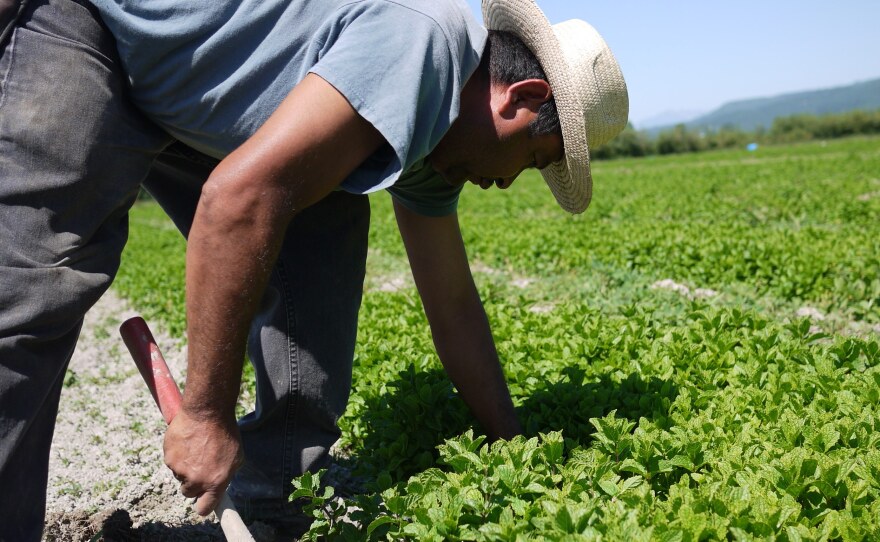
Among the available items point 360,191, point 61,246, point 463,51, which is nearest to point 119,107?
point 61,246

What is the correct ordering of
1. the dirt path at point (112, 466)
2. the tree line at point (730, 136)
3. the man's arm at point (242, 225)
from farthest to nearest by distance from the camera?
the tree line at point (730, 136)
the dirt path at point (112, 466)
the man's arm at point (242, 225)

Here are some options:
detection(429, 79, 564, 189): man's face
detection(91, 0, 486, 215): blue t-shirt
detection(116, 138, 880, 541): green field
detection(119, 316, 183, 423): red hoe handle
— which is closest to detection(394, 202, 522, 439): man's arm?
detection(116, 138, 880, 541): green field

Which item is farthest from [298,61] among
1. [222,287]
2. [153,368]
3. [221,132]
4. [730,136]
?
[730,136]

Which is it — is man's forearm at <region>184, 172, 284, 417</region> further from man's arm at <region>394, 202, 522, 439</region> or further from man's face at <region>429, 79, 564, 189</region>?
man's arm at <region>394, 202, 522, 439</region>

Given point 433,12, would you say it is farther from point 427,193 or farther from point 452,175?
point 427,193

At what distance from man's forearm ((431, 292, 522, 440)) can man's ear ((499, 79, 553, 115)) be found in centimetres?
81

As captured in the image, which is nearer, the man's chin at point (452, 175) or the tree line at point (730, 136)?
the man's chin at point (452, 175)

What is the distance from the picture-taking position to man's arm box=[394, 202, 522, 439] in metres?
2.76

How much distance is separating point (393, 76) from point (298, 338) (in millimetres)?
1224

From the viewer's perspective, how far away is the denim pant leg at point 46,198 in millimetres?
1851

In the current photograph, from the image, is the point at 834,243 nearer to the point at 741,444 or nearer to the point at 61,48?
the point at 741,444

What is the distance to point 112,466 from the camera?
3.82 m

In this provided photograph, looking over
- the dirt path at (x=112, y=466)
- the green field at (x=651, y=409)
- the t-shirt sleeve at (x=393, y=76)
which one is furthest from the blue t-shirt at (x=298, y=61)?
the dirt path at (x=112, y=466)

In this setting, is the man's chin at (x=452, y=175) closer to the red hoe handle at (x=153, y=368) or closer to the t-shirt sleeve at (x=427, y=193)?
the t-shirt sleeve at (x=427, y=193)
